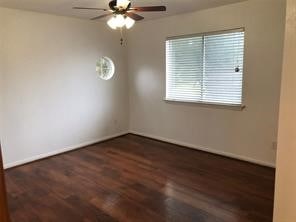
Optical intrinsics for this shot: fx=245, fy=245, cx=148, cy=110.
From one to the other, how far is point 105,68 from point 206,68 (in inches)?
85.9

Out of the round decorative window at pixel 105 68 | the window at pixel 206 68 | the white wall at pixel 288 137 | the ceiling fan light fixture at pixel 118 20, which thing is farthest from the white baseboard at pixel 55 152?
the white wall at pixel 288 137

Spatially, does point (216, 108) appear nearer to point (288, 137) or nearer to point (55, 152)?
point (288, 137)

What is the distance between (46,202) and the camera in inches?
113

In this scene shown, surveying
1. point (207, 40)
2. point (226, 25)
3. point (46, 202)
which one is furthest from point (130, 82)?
point (46, 202)

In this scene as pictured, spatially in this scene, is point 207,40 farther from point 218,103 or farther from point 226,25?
point 218,103

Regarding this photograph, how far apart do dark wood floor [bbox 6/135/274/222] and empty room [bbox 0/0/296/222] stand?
2cm

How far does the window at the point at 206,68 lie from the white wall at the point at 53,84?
129 cm

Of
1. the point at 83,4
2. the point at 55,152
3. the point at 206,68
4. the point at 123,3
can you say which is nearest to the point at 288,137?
the point at 123,3

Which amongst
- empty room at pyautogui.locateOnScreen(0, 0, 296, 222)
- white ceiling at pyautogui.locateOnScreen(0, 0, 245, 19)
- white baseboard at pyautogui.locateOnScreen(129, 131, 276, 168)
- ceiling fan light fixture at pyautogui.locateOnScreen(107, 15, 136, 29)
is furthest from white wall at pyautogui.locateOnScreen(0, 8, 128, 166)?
ceiling fan light fixture at pyautogui.locateOnScreen(107, 15, 136, 29)

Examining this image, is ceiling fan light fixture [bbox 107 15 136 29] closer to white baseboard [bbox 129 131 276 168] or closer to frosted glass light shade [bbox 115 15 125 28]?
frosted glass light shade [bbox 115 15 125 28]

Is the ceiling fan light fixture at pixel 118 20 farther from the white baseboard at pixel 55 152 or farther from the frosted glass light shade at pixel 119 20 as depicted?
the white baseboard at pixel 55 152

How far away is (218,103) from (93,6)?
252 centimetres

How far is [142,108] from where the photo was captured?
5.45m

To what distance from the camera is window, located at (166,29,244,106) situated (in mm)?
3908
